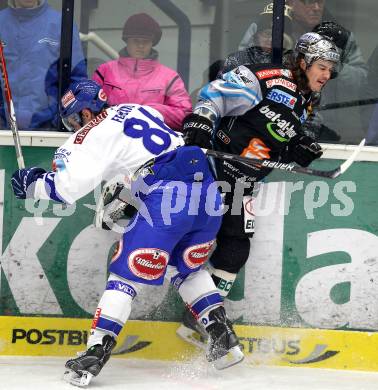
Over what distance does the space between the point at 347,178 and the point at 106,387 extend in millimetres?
1612

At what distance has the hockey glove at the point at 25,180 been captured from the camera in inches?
176

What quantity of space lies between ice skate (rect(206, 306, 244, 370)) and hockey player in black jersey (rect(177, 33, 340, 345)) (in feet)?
0.90

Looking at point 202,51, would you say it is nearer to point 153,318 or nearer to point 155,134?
point 155,134

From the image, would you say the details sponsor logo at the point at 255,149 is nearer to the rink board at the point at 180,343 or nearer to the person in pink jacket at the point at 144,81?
the person in pink jacket at the point at 144,81

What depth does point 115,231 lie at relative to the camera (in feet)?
16.7

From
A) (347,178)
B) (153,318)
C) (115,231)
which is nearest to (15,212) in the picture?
(115,231)

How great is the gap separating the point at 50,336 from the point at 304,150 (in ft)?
5.07

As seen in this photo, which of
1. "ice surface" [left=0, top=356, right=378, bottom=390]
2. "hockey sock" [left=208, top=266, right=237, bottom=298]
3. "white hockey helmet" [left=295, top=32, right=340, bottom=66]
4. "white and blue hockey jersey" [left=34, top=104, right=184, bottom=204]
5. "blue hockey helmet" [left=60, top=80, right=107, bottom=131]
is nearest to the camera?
"white and blue hockey jersey" [left=34, top=104, right=184, bottom=204]

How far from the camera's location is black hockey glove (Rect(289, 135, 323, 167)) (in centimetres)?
490

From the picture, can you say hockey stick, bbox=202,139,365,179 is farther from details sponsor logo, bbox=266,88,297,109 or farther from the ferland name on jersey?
details sponsor logo, bbox=266,88,297,109

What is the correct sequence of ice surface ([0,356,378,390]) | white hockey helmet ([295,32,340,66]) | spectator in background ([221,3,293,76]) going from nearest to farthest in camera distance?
ice surface ([0,356,378,390]) → white hockey helmet ([295,32,340,66]) → spectator in background ([221,3,293,76])

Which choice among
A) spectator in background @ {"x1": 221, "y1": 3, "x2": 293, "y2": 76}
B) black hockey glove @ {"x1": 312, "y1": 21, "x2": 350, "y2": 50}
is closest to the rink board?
spectator in background @ {"x1": 221, "y1": 3, "x2": 293, "y2": 76}

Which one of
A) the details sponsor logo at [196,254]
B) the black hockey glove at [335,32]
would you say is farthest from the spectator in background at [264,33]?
the details sponsor logo at [196,254]

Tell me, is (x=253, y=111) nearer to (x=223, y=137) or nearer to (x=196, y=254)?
(x=223, y=137)
